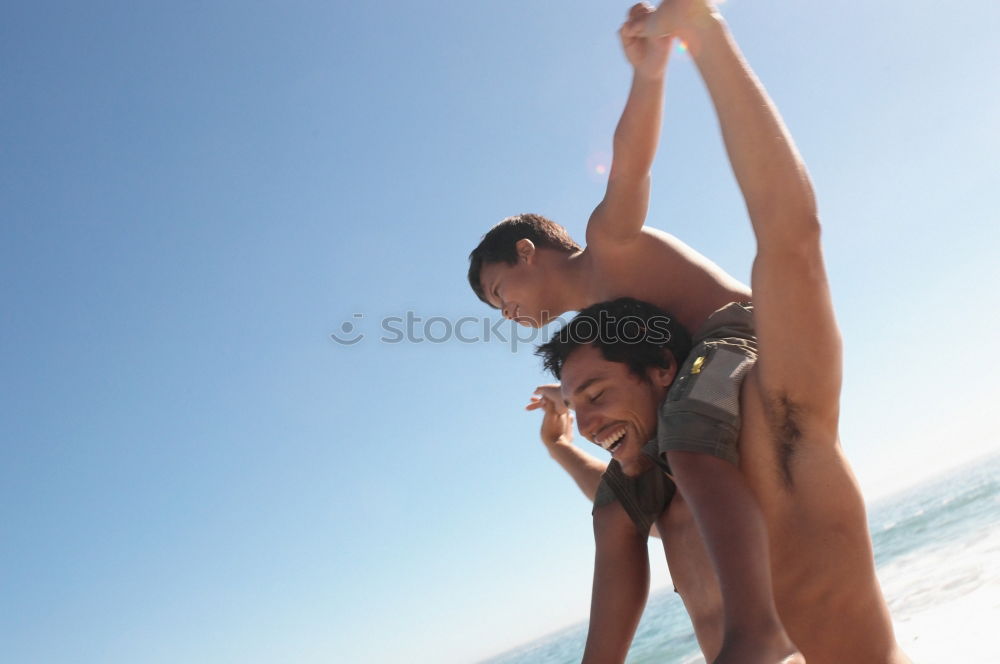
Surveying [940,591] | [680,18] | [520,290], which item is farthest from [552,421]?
[940,591]

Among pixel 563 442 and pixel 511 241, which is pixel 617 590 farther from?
pixel 511 241

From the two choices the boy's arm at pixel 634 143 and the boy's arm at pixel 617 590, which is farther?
the boy's arm at pixel 617 590

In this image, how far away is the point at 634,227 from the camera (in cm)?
302

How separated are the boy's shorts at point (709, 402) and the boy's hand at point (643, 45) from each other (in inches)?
38.1

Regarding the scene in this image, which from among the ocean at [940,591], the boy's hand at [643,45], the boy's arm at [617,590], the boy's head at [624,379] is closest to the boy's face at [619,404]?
the boy's head at [624,379]

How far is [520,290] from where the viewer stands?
13.0ft

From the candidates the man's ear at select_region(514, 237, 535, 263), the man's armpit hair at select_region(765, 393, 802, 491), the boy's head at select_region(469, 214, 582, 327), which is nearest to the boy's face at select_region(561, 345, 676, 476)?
the man's armpit hair at select_region(765, 393, 802, 491)

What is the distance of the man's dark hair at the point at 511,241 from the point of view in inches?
162

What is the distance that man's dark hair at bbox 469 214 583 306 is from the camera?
411 centimetres

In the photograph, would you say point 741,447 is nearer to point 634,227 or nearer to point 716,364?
point 716,364

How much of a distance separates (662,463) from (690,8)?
131 centimetres

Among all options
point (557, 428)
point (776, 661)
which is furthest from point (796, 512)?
point (557, 428)

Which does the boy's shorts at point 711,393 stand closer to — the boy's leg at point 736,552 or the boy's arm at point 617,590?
the boy's leg at point 736,552

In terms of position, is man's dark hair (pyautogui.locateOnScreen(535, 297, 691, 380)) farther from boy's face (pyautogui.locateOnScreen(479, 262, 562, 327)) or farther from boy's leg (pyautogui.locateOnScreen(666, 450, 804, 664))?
boy's face (pyautogui.locateOnScreen(479, 262, 562, 327))
